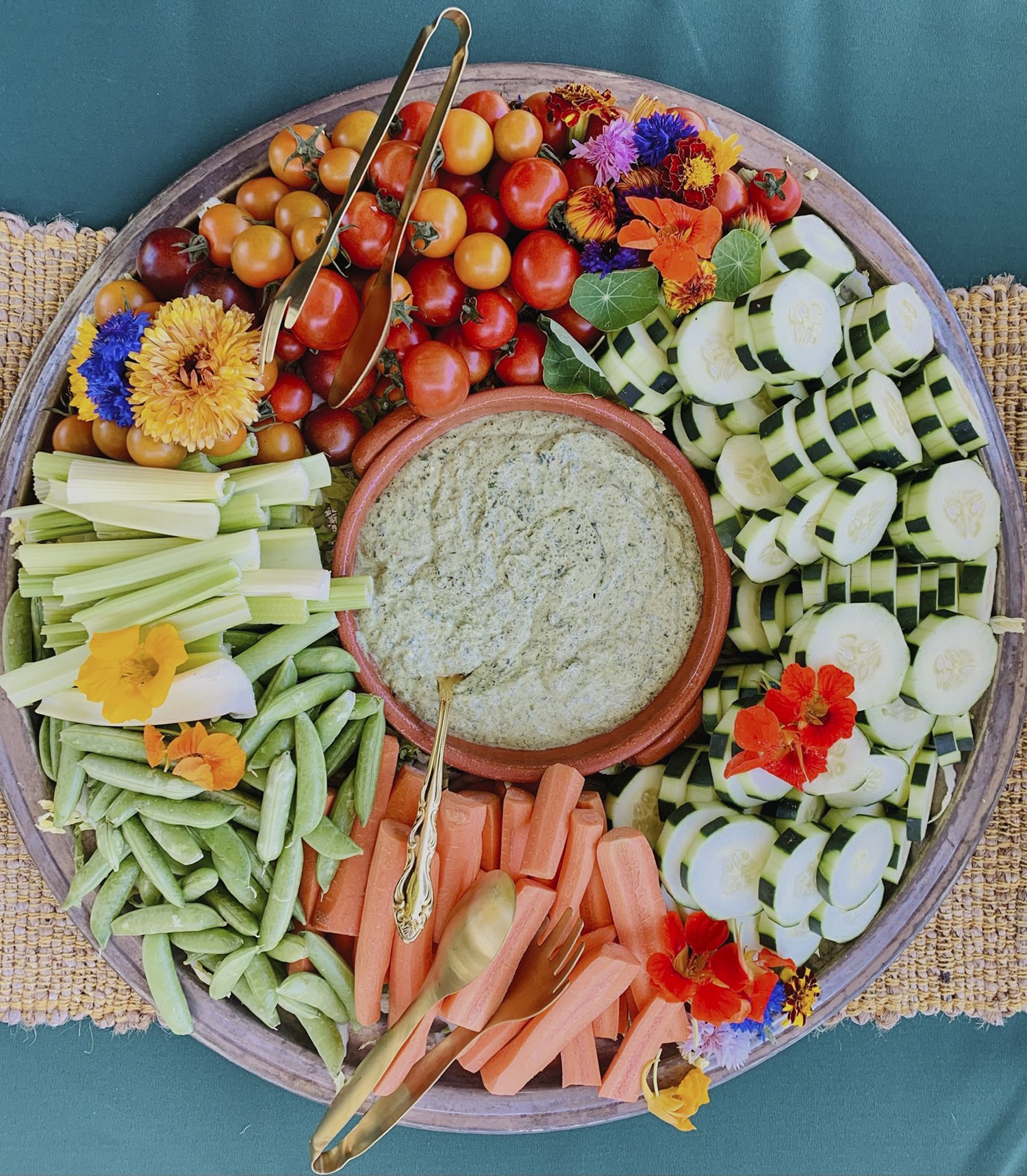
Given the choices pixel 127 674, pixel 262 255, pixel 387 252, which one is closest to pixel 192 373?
pixel 262 255

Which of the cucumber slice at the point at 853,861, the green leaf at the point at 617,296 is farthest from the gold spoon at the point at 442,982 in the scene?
the green leaf at the point at 617,296

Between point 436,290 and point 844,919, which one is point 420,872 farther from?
point 436,290

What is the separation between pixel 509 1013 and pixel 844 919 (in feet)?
2.24

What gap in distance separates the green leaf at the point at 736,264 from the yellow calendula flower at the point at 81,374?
117 cm

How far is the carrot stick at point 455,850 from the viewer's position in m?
1.74

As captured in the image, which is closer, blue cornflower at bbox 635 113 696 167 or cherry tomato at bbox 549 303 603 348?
blue cornflower at bbox 635 113 696 167

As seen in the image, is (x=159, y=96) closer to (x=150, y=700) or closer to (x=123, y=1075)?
(x=150, y=700)

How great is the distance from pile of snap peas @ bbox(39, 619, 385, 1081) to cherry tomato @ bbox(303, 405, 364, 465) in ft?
1.26

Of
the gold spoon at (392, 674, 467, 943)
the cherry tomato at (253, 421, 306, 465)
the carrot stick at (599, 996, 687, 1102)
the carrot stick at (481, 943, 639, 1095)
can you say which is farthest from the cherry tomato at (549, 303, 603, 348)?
the carrot stick at (599, 996, 687, 1102)

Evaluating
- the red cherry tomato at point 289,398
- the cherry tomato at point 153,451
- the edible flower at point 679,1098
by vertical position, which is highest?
the red cherry tomato at point 289,398

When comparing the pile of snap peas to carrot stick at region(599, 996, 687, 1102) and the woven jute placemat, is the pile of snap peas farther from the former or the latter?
carrot stick at region(599, 996, 687, 1102)

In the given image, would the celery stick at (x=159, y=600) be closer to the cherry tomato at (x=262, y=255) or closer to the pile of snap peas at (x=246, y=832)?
the pile of snap peas at (x=246, y=832)

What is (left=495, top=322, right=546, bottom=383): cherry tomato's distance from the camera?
72.0 inches

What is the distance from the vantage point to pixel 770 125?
6.84ft
